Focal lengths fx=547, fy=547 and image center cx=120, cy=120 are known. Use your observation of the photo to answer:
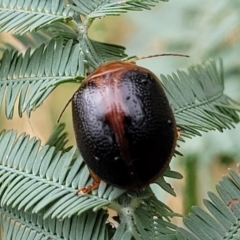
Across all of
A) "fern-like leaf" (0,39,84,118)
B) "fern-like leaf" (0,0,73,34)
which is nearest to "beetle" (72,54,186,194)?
"fern-like leaf" (0,39,84,118)

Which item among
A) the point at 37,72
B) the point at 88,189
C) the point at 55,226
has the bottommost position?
the point at 55,226

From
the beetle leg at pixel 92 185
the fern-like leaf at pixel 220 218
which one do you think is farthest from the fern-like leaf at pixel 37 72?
the fern-like leaf at pixel 220 218

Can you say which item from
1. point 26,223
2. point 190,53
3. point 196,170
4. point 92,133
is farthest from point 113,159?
point 190,53

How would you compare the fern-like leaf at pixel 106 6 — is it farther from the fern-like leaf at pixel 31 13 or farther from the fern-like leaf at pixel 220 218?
the fern-like leaf at pixel 220 218

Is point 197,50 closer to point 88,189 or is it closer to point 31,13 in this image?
point 31,13

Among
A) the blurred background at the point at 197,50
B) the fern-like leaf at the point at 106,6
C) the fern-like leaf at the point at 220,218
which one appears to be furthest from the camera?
the blurred background at the point at 197,50

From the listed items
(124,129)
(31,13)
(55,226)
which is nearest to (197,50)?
(31,13)

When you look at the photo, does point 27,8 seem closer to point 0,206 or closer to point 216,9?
point 0,206
